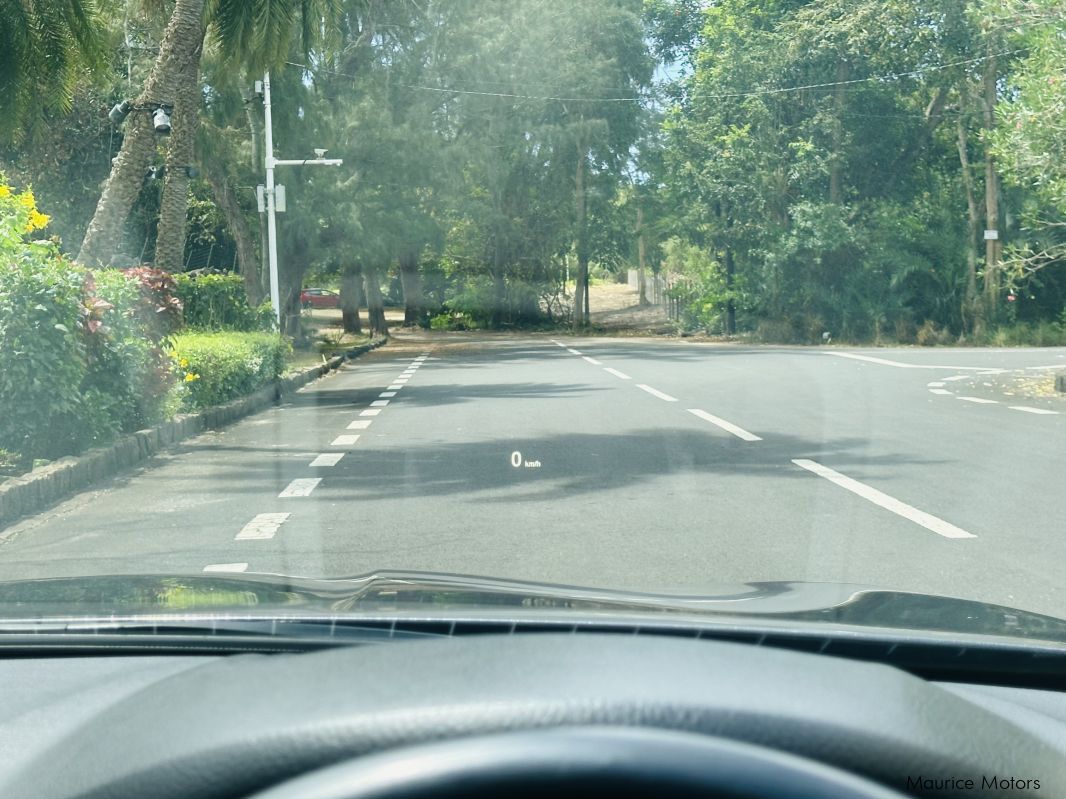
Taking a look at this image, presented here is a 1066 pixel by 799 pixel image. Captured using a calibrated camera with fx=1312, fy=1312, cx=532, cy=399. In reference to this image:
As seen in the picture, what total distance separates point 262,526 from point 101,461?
3568mm

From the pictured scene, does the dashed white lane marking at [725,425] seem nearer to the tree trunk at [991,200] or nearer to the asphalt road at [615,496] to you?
the asphalt road at [615,496]

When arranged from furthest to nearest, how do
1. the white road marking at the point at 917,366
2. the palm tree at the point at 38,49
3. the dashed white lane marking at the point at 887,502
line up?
1. the white road marking at the point at 917,366
2. the palm tree at the point at 38,49
3. the dashed white lane marking at the point at 887,502

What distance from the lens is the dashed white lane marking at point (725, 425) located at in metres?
12.9

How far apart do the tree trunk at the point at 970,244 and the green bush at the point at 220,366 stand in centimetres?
2601

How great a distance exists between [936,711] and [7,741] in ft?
4.89

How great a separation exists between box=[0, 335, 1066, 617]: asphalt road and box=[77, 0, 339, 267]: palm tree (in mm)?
3164

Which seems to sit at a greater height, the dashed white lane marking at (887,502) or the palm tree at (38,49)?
the palm tree at (38,49)

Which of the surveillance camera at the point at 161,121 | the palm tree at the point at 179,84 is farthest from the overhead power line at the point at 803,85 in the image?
the surveillance camera at the point at 161,121

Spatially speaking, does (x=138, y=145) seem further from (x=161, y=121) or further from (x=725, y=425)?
(x=725, y=425)

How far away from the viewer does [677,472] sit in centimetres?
1039

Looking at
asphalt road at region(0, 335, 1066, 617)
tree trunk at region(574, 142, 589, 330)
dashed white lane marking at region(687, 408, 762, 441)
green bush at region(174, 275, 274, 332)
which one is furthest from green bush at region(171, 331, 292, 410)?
tree trunk at region(574, 142, 589, 330)

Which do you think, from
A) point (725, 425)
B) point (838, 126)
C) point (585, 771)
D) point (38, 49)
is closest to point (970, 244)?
point (838, 126)

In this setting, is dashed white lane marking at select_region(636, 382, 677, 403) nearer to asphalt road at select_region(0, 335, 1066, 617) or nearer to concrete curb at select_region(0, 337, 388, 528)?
asphalt road at select_region(0, 335, 1066, 617)

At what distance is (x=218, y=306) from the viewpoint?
938 inches
